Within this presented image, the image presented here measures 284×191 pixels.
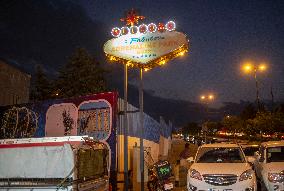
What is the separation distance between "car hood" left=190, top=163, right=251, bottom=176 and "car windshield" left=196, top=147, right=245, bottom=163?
1.63 ft

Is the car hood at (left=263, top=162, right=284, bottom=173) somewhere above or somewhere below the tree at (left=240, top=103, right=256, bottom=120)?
below

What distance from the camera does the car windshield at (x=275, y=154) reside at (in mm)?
12685

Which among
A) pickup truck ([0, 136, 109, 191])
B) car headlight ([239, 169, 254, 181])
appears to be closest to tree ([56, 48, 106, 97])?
car headlight ([239, 169, 254, 181])

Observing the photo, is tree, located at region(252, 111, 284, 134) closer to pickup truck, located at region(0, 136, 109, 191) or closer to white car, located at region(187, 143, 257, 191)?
white car, located at region(187, 143, 257, 191)

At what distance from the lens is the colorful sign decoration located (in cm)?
1453

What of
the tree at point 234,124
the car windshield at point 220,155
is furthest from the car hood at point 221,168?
the tree at point 234,124

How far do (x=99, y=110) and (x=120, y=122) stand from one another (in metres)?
1.47

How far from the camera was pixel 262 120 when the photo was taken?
1984 inches

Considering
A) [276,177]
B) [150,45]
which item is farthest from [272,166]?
[150,45]

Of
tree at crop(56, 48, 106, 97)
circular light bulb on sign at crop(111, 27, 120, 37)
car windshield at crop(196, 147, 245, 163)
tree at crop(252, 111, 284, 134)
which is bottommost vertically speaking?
car windshield at crop(196, 147, 245, 163)

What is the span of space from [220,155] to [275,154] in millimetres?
1882

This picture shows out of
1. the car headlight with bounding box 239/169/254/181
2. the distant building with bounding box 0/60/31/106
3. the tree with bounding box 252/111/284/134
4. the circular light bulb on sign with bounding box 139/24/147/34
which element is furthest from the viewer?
the tree with bounding box 252/111/284/134

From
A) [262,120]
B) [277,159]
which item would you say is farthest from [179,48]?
[262,120]

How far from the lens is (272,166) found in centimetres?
1175
